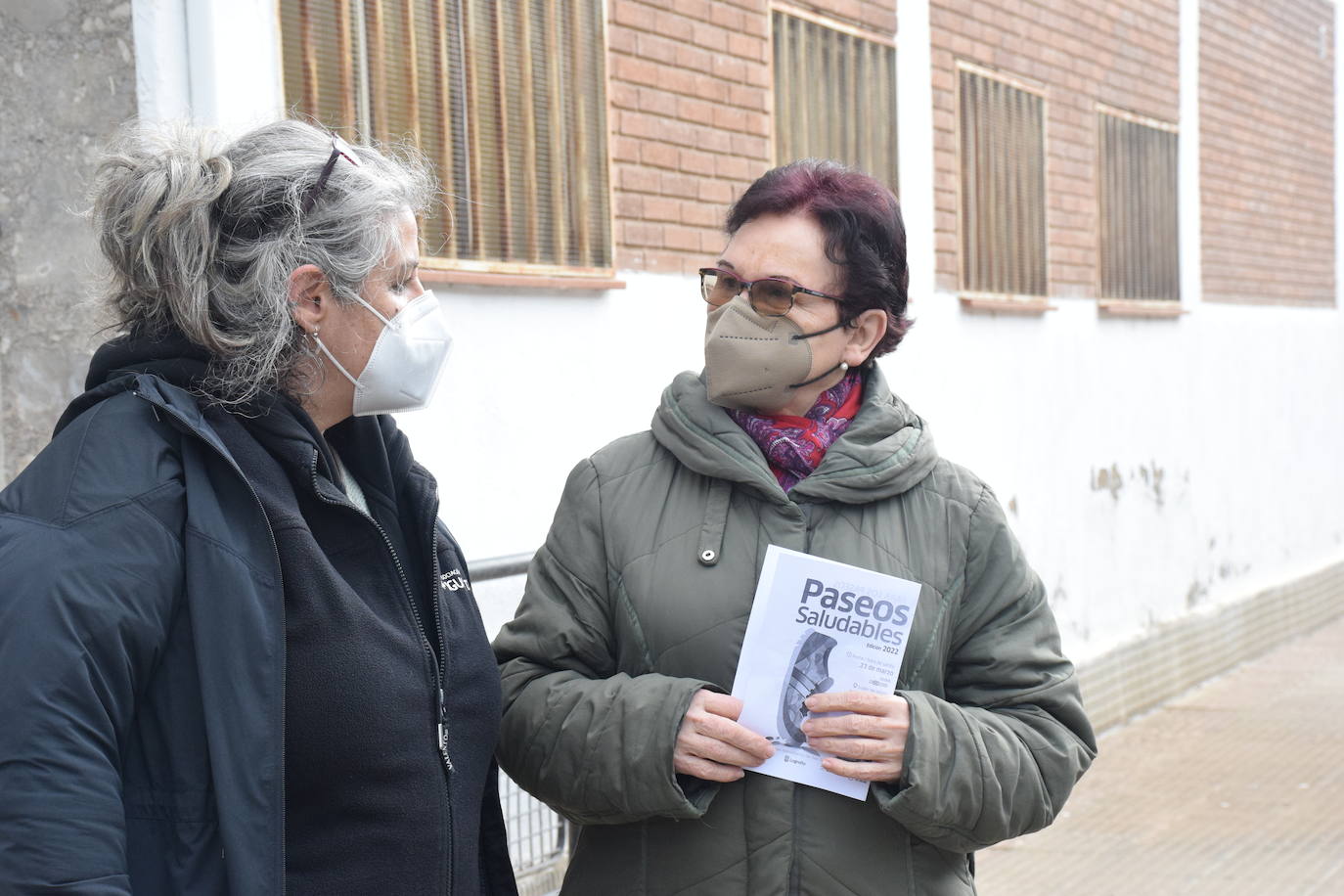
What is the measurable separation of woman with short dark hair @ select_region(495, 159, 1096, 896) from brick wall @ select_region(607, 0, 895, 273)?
302 cm

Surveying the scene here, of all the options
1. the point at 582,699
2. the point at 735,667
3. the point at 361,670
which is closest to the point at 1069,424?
the point at 735,667

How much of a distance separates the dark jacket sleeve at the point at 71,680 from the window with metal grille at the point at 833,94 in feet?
15.9

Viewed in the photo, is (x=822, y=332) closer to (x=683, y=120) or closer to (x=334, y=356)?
(x=334, y=356)

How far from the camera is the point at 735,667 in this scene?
7.43 ft

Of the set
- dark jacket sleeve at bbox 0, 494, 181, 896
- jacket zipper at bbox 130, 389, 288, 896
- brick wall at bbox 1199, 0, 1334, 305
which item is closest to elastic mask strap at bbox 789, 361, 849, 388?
jacket zipper at bbox 130, 389, 288, 896

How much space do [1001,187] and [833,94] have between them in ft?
5.54

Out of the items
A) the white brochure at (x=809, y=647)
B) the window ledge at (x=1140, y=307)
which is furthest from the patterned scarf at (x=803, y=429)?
the window ledge at (x=1140, y=307)

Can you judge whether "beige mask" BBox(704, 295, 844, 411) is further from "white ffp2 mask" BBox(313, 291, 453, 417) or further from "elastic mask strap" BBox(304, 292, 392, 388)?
"elastic mask strap" BBox(304, 292, 392, 388)

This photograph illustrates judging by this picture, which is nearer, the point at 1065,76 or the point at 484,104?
the point at 484,104

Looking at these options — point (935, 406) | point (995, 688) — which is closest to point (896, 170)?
point (935, 406)

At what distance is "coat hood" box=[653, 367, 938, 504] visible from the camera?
2.28 metres

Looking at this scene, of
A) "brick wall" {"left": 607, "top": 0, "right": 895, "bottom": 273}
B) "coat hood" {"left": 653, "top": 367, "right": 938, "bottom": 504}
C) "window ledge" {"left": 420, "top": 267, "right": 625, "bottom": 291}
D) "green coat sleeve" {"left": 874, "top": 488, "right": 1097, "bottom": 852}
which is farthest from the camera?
"brick wall" {"left": 607, "top": 0, "right": 895, "bottom": 273}

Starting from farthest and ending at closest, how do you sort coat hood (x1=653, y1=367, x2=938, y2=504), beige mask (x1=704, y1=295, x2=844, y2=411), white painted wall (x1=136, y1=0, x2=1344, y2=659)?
white painted wall (x1=136, y1=0, x2=1344, y2=659) → beige mask (x1=704, y1=295, x2=844, y2=411) → coat hood (x1=653, y1=367, x2=938, y2=504)

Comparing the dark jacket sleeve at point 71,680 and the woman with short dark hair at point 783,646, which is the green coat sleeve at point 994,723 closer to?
the woman with short dark hair at point 783,646
